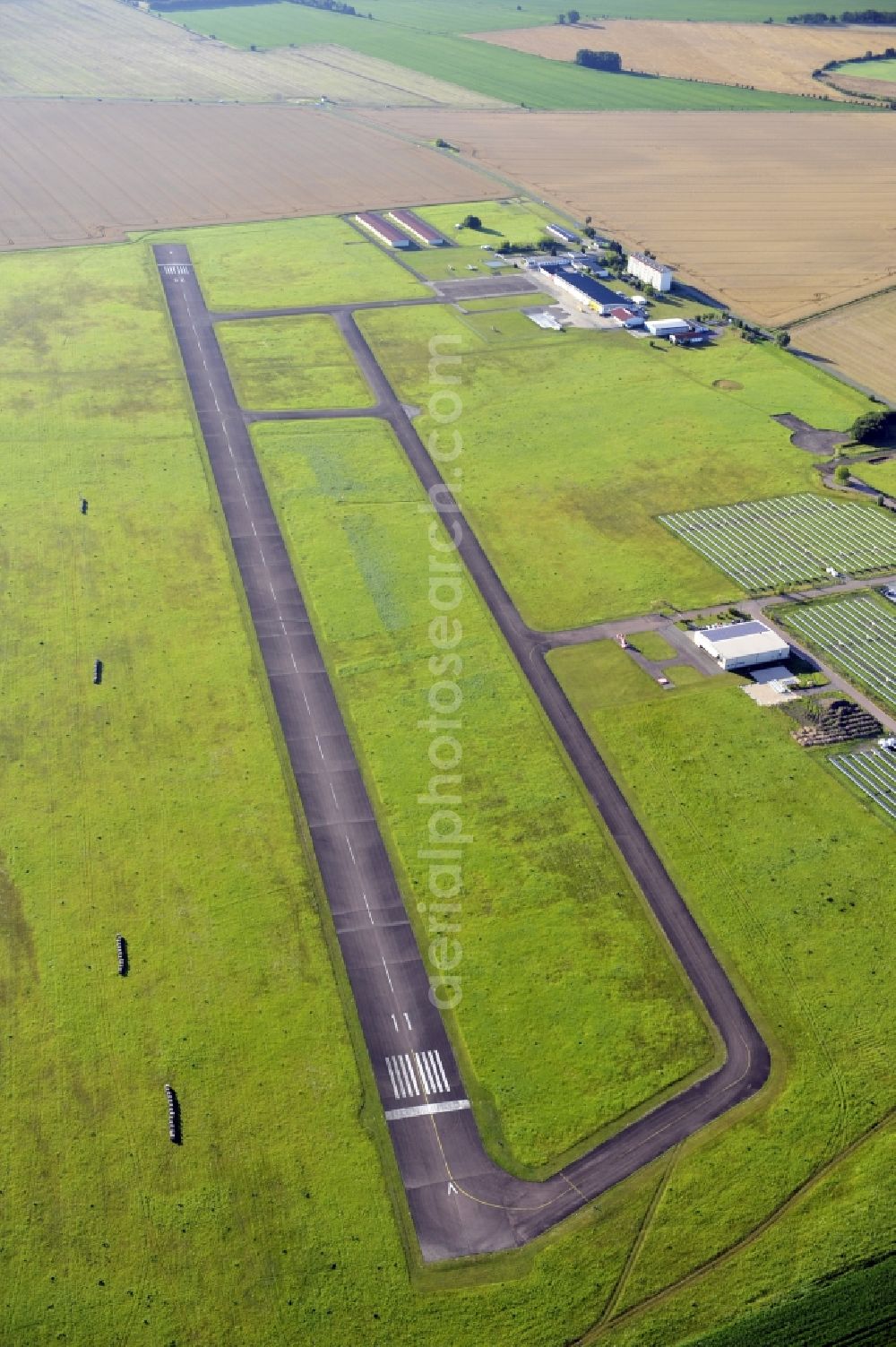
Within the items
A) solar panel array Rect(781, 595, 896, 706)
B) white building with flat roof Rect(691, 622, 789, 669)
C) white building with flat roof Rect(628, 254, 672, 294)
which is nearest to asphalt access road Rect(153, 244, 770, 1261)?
white building with flat roof Rect(691, 622, 789, 669)

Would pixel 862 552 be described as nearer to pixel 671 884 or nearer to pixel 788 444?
pixel 788 444

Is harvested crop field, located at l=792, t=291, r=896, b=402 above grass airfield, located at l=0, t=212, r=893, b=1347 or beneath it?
above

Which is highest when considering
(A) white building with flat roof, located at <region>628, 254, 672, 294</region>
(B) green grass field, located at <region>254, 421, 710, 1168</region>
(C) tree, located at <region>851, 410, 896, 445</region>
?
(A) white building with flat roof, located at <region>628, 254, 672, 294</region>

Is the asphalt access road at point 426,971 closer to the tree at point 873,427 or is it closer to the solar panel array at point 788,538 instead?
the solar panel array at point 788,538

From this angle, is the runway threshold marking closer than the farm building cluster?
Yes

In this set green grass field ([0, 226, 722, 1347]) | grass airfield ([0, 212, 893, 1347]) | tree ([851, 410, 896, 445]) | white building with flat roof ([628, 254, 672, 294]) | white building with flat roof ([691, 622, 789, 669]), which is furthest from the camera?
white building with flat roof ([628, 254, 672, 294])

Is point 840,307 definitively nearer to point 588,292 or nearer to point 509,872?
point 588,292

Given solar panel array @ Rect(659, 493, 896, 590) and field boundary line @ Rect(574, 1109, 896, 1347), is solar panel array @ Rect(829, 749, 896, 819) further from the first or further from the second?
field boundary line @ Rect(574, 1109, 896, 1347)
